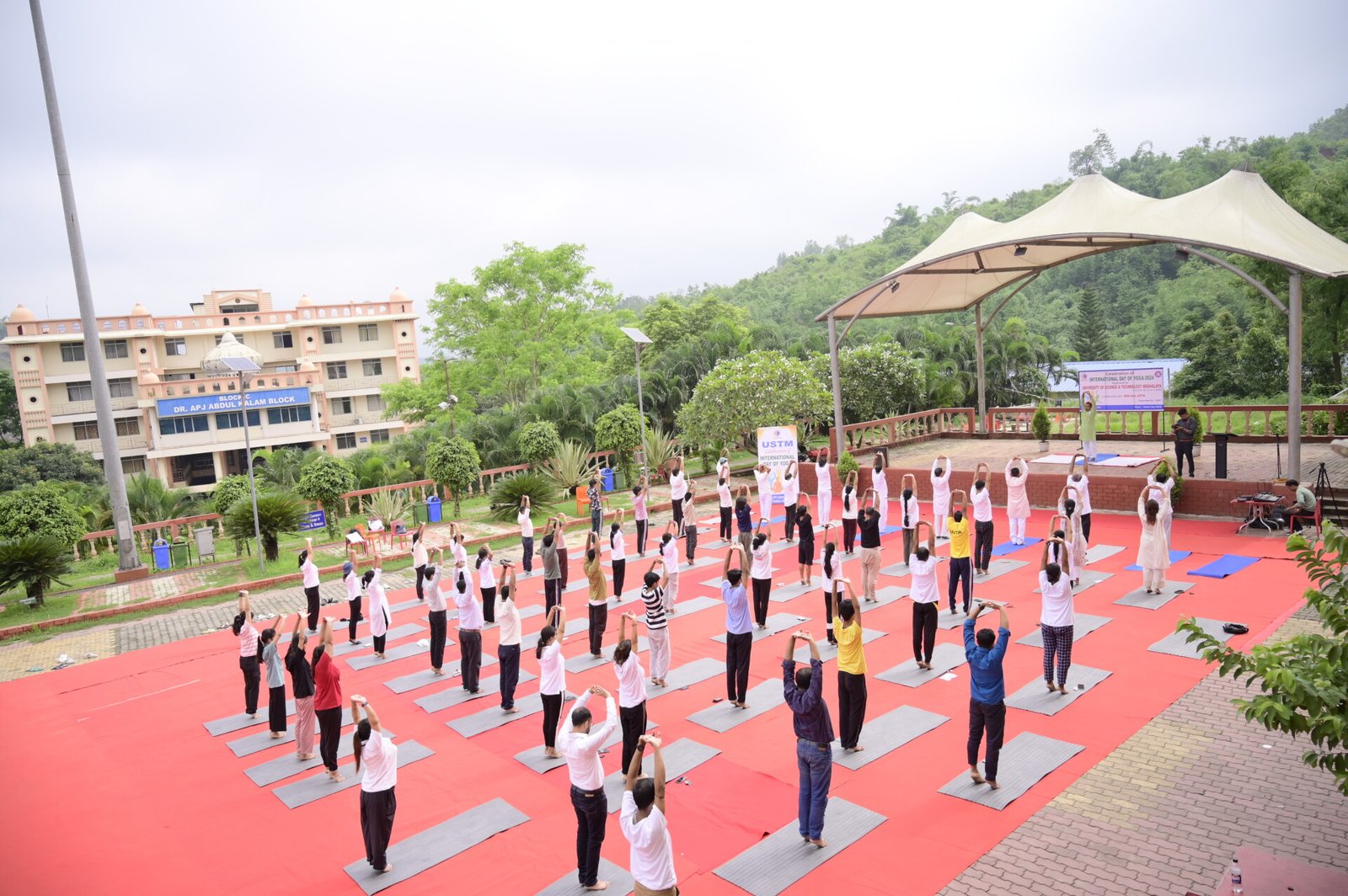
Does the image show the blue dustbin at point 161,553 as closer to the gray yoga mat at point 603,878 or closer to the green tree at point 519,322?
the gray yoga mat at point 603,878

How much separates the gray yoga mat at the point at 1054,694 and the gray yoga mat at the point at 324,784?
6.12 m

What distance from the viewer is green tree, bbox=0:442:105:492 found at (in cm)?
3312

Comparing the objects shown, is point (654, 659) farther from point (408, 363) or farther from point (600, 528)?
point (408, 363)

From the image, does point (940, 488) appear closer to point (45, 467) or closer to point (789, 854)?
point (789, 854)

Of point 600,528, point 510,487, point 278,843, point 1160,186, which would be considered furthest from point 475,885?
point 1160,186

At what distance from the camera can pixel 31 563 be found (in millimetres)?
15422

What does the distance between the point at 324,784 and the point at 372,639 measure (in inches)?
189

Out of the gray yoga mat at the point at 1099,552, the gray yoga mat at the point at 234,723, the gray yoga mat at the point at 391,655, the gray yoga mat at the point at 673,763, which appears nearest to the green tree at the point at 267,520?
the gray yoga mat at the point at 391,655

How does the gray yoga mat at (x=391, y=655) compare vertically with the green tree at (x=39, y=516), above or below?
below

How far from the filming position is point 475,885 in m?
6.45

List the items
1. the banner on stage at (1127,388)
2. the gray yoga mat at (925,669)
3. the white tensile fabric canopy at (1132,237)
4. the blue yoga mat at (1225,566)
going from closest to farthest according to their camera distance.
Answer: the gray yoga mat at (925,669)
the blue yoga mat at (1225,566)
the white tensile fabric canopy at (1132,237)
the banner on stage at (1127,388)

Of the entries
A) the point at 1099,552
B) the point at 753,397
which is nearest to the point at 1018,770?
the point at 1099,552

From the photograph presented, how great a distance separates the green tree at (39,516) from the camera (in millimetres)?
15789

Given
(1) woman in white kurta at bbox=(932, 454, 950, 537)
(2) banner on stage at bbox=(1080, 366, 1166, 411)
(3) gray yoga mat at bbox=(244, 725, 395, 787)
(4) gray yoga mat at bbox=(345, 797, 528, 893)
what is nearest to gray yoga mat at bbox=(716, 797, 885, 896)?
(4) gray yoga mat at bbox=(345, 797, 528, 893)
